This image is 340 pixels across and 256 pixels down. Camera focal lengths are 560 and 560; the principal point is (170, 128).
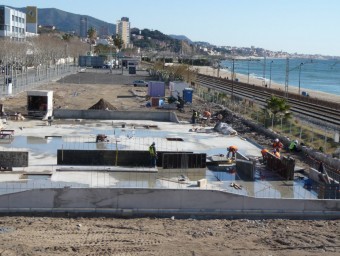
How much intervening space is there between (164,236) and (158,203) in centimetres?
244

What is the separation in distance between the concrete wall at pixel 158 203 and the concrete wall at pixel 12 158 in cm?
507

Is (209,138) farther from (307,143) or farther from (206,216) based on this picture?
(206,216)

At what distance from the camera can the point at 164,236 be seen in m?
15.7

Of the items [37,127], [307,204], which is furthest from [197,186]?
[37,127]

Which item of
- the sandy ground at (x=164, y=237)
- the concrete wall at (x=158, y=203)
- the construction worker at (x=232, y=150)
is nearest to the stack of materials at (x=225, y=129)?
the construction worker at (x=232, y=150)

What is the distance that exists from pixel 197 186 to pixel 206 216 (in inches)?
110

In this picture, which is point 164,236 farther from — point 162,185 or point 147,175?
point 147,175

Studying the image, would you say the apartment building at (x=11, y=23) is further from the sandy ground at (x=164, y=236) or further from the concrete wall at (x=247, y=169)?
the sandy ground at (x=164, y=236)

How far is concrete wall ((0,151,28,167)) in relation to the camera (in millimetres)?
22344

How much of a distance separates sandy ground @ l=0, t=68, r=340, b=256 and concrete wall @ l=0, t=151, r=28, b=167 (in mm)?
5682

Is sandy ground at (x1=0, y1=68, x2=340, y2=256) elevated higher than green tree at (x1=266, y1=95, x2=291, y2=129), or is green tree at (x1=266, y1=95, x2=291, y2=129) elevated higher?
green tree at (x1=266, y1=95, x2=291, y2=129)

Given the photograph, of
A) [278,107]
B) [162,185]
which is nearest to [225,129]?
[278,107]

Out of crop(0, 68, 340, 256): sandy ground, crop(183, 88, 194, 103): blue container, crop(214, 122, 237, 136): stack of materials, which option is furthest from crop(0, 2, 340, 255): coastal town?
crop(183, 88, 194, 103): blue container

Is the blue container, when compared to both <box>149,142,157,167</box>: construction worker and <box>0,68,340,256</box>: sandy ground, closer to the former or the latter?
<box>149,142,157,167</box>: construction worker
